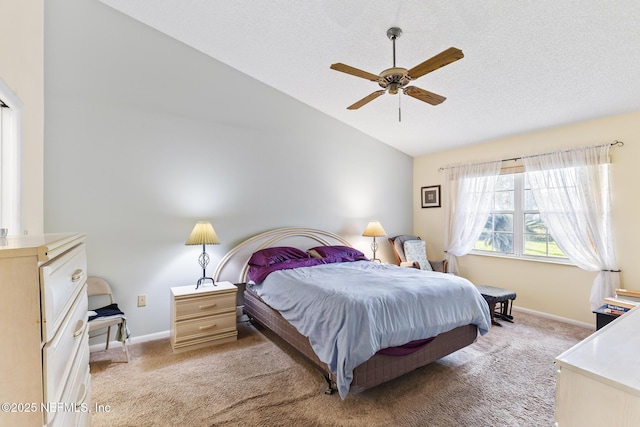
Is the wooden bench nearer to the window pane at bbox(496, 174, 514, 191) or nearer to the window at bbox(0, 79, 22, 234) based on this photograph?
the window pane at bbox(496, 174, 514, 191)

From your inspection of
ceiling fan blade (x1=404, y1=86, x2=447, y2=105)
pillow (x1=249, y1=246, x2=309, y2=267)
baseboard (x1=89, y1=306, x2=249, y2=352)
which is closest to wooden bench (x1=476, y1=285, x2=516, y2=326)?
pillow (x1=249, y1=246, x2=309, y2=267)

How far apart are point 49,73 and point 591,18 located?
14.3ft

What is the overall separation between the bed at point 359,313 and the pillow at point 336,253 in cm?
35

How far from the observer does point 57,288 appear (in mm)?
830

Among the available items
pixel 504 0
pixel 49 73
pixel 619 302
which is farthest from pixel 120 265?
pixel 619 302

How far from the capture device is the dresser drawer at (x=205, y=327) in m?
2.77

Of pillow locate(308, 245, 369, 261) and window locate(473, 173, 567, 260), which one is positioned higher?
window locate(473, 173, 567, 260)

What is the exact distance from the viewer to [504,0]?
6.76 ft

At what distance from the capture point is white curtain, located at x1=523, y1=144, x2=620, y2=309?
10.4 feet

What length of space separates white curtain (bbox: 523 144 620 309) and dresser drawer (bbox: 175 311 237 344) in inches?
154

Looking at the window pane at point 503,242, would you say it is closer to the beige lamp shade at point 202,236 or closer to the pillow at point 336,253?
the pillow at point 336,253

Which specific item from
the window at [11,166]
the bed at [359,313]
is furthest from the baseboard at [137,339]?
the window at [11,166]

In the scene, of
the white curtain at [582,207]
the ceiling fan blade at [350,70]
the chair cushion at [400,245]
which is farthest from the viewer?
the chair cushion at [400,245]

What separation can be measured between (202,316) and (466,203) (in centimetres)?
394
